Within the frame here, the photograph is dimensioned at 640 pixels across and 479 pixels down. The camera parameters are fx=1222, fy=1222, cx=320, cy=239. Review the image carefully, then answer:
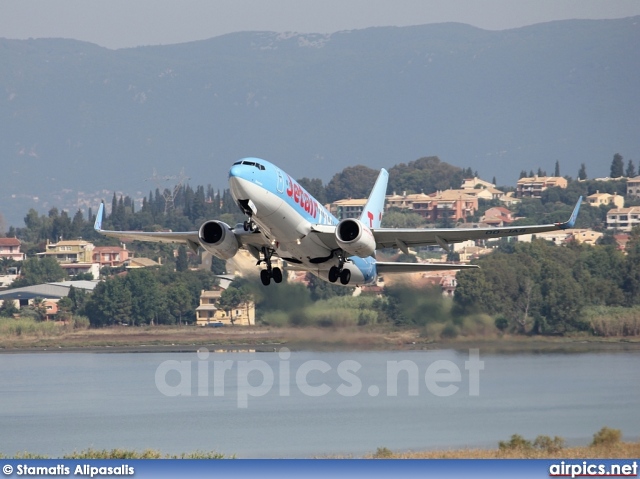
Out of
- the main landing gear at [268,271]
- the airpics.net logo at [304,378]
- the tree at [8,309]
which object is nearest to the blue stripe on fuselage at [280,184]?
the main landing gear at [268,271]

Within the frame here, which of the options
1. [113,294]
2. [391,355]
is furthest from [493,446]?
[113,294]

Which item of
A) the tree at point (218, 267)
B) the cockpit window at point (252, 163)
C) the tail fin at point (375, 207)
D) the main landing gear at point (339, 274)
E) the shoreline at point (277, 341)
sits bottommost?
the shoreline at point (277, 341)

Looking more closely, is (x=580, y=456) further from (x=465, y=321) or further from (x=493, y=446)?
(x=465, y=321)

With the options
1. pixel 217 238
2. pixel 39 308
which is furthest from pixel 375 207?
pixel 39 308

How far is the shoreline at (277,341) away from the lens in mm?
68000

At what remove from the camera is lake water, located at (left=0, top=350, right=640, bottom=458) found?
6575 cm

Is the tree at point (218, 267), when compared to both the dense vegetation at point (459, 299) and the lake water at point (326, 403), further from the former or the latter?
the lake water at point (326, 403)

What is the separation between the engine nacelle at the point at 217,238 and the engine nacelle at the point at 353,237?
430cm

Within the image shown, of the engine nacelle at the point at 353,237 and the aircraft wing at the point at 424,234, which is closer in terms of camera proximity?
the engine nacelle at the point at 353,237

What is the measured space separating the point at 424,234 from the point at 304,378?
44723 mm

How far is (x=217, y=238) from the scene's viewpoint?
43.2 metres

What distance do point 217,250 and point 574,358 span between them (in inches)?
1861

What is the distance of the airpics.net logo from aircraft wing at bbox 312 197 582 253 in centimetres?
2465

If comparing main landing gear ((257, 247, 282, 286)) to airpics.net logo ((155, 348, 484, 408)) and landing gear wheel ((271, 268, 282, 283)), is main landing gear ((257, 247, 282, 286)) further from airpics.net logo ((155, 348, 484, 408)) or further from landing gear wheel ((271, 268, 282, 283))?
airpics.net logo ((155, 348, 484, 408))
